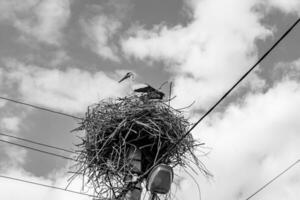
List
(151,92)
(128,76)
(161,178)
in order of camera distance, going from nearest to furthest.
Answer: (161,178) < (151,92) < (128,76)

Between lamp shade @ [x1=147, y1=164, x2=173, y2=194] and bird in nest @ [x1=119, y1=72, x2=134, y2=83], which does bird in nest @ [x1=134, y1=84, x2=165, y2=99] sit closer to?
bird in nest @ [x1=119, y1=72, x2=134, y2=83]

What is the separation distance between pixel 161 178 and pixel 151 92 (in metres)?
1.29

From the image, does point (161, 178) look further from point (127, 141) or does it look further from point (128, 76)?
point (128, 76)

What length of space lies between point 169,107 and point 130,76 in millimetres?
1109

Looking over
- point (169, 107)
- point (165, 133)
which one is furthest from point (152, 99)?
point (165, 133)

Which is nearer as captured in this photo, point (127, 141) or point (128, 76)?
point (127, 141)

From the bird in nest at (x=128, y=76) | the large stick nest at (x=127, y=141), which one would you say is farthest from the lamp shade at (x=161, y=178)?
the bird in nest at (x=128, y=76)

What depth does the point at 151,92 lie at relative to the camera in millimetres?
4602

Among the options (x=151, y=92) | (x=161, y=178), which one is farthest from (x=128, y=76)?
(x=161, y=178)

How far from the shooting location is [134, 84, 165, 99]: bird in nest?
15.0 feet

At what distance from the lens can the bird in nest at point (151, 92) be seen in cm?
457

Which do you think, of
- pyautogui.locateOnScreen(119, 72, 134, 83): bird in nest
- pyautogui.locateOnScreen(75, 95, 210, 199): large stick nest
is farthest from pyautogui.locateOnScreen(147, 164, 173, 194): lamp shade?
pyautogui.locateOnScreen(119, 72, 134, 83): bird in nest

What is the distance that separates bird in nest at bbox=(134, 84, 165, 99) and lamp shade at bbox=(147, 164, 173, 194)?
1.14 meters

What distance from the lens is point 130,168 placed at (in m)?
3.98
